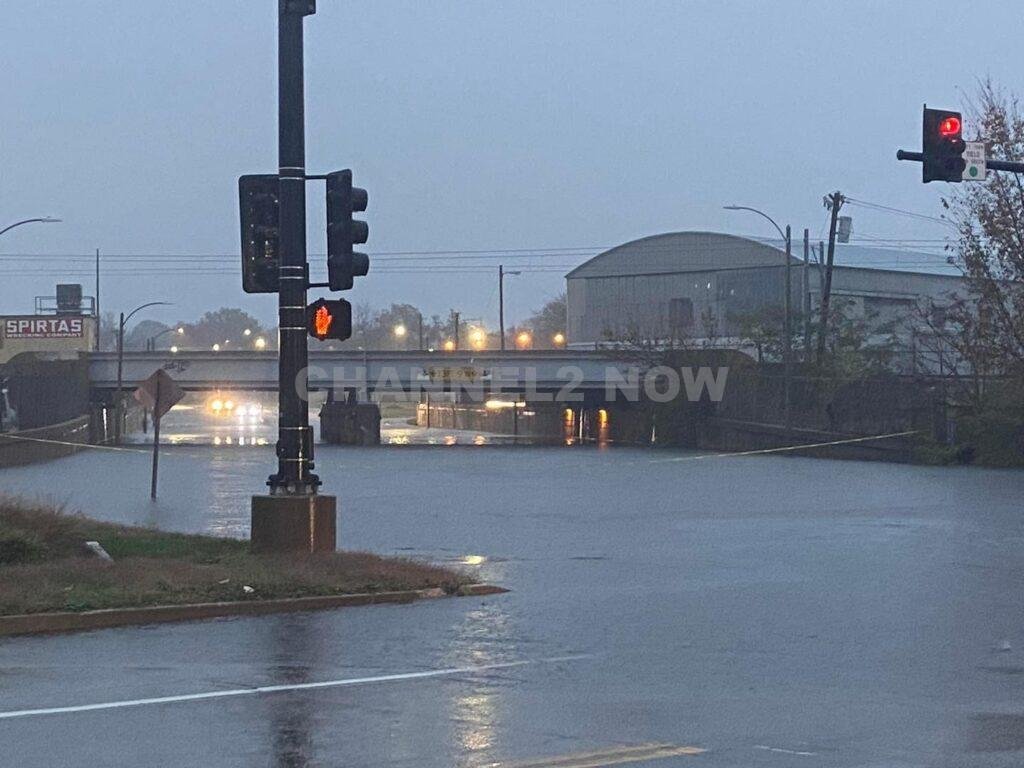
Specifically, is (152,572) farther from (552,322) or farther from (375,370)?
(552,322)

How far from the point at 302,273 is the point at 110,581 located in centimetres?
408

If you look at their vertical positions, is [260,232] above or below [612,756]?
above

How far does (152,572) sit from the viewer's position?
15164mm

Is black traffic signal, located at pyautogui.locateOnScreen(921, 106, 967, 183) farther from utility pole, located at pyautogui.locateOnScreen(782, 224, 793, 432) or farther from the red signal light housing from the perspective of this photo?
utility pole, located at pyautogui.locateOnScreen(782, 224, 793, 432)

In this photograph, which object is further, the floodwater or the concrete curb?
the concrete curb

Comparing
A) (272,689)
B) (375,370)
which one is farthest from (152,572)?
(375,370)

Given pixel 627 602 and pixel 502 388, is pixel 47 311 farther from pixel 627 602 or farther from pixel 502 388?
pixel 627 602

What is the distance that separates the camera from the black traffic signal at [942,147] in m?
21.0

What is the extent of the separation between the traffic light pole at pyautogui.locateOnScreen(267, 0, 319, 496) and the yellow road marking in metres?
8.74

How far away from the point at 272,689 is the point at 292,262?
7.13 meters

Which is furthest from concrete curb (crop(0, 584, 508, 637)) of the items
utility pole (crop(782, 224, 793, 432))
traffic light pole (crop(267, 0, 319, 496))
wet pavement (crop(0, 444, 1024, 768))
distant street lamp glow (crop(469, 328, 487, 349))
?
distant street lamp glow (crop(469, 328, 487, 349))

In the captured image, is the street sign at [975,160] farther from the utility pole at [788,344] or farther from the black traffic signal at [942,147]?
the utility pole at [788,344]

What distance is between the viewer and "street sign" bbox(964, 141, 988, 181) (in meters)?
21.8

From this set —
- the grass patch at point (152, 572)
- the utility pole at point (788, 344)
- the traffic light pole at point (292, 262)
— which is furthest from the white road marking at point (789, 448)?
the traffic light pole at point (292, 262)
